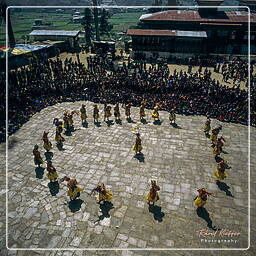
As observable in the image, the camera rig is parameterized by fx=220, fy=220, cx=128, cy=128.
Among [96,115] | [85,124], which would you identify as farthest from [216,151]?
[85,124]

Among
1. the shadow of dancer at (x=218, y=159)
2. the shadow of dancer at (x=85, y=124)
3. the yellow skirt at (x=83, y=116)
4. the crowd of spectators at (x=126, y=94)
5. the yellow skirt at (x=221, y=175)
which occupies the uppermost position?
the crowd of spectators at (x=126, y=94)

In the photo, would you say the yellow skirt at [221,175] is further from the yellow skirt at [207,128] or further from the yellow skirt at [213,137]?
the yellow skirt at [207,128]

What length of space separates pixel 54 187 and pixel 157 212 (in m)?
5.83

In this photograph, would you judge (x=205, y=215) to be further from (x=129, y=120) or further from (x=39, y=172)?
(x=129, y=120)

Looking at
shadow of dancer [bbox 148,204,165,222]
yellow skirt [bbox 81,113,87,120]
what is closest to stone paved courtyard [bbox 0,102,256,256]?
shadow of dancer [bbox 148,204,165,222]

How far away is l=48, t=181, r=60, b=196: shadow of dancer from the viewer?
12.0m

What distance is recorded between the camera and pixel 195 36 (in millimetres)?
35125

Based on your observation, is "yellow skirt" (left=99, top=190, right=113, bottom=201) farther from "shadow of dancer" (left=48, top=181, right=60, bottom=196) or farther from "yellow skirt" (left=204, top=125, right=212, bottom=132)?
"yellow skirt" (left=204, top=125, right=212, bottom=132)

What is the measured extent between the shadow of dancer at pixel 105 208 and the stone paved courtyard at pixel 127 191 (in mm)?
50

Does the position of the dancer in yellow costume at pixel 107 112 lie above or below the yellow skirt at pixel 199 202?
above

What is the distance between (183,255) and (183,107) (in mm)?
13810

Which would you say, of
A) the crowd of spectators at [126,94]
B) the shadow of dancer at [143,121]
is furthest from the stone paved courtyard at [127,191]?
the crowd of spectators at [126,94]

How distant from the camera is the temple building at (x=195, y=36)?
35.9 meters

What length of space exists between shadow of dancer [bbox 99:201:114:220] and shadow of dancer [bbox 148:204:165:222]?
6.40ft
